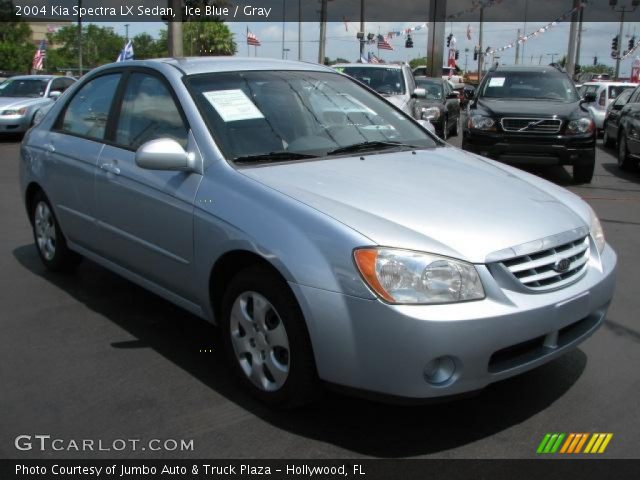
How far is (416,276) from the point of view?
2.75m

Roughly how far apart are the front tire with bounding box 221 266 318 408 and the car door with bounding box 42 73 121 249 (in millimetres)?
1655

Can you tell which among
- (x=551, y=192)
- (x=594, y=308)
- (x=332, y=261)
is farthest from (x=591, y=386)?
(x=332, y=261)

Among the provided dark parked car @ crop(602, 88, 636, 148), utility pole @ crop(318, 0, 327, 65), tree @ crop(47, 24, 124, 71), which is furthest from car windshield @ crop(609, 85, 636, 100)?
tree @ crop(47, 24, 124, 71)

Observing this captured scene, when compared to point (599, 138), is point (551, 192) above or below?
above

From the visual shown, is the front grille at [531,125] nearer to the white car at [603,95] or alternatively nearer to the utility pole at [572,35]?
the white car at [603,95]

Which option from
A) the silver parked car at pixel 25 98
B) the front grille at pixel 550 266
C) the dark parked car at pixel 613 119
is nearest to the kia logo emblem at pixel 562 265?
the front grille at pixel 550 266

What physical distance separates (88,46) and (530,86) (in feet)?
274

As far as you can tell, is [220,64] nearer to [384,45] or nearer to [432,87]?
[432,87]

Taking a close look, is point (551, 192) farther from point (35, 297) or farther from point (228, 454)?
point (35, 297)

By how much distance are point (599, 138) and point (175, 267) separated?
17.8 metres

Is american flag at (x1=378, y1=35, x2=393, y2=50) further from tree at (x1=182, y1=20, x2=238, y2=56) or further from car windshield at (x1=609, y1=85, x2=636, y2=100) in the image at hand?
tree at (x1=182, y1=20, x2=238, y2=56)

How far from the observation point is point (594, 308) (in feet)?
10.5

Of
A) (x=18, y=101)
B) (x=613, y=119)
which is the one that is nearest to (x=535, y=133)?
(x=613, y=119)

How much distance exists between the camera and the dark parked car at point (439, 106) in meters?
14.2
